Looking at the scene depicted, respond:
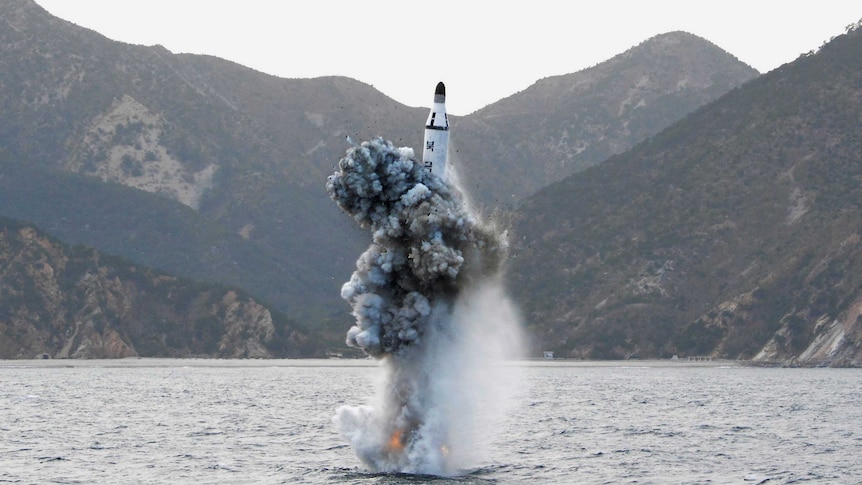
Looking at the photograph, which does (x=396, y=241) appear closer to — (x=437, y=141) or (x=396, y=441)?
(x=437, y=141)

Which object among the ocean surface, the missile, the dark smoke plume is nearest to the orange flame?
the ocean surface

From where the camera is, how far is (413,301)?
81062 mm

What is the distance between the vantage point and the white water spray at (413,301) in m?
80.7

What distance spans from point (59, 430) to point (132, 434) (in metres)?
7.26

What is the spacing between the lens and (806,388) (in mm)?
179625

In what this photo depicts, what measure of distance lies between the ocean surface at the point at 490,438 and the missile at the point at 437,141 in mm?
13598

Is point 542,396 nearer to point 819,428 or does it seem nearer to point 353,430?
point 819,428

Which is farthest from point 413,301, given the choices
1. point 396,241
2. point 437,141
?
point 437,141

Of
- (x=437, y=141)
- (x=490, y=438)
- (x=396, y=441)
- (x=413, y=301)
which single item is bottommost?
(x=490, y=438)

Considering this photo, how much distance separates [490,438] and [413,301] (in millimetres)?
31639

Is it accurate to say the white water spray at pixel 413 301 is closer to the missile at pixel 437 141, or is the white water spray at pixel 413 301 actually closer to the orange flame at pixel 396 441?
the orange flame at pixel 396 441

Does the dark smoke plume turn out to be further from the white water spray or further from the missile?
the missile

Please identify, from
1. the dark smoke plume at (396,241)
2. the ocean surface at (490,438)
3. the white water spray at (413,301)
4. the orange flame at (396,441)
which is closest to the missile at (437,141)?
the white water spray at (413,301)

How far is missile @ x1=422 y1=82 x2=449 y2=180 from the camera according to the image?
85.9m
